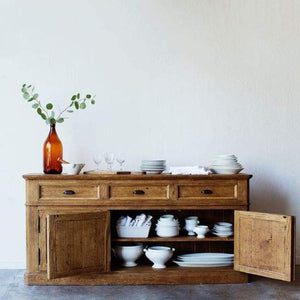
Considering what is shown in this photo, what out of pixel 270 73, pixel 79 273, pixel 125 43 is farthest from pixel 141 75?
pixel 79 273

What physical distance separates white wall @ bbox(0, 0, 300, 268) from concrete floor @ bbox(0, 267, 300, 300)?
0.71 m

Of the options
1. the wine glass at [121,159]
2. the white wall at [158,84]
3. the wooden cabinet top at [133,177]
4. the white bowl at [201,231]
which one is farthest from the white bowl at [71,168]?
the white bowl at [201,231]

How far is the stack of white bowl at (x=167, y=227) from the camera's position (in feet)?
12.0

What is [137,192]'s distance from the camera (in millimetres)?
3572

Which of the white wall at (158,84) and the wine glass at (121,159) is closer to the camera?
the wine glass at (121,159)

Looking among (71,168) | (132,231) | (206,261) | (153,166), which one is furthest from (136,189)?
(206,261)

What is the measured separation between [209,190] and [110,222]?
768 millimetres

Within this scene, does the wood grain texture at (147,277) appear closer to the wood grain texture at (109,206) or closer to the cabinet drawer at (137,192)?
the wood grain texture at (109,206)

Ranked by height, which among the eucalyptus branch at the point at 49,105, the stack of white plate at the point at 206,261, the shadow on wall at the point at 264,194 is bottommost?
the stack of white plate at the point at 206,261

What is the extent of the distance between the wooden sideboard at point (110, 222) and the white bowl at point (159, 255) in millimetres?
67

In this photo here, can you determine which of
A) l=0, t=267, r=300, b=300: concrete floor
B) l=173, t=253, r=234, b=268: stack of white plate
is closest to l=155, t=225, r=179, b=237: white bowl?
l=173, t=253, r=234, b=268: stack of white plate

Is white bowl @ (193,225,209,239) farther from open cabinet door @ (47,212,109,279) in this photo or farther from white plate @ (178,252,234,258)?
open cabinet door @ (47,212,109,279)

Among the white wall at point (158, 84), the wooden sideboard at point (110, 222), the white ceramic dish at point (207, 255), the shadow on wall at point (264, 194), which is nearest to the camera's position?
the wooden sideboard at point (110, 222)

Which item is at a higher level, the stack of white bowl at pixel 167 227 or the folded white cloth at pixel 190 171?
the folded white cloth at pixel 190 171
